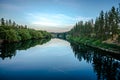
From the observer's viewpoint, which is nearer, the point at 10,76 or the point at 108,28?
the point at 10,76

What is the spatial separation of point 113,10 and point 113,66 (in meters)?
56.4

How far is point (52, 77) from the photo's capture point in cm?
3123

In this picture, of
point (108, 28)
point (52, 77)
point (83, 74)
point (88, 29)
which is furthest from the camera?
point (88, 29)

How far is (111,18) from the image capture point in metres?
92.9

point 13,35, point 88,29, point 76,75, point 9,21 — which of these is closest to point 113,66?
point 76,75

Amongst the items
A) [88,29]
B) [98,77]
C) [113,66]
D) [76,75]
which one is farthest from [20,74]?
[88,29]

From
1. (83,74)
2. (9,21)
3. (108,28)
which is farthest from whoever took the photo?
(9,21)

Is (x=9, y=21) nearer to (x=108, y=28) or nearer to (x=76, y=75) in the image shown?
(x=108, y=28)

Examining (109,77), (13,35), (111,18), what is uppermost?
(111,18)

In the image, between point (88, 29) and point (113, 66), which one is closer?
point (113, 66)

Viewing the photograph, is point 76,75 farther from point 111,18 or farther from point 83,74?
point 111,18

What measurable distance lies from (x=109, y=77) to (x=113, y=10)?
66.3 meters

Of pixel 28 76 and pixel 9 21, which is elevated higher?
pixel 9 21

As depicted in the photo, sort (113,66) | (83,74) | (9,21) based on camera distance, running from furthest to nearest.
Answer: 1. (9,21)
2. (113,66)
3. (83,74)
